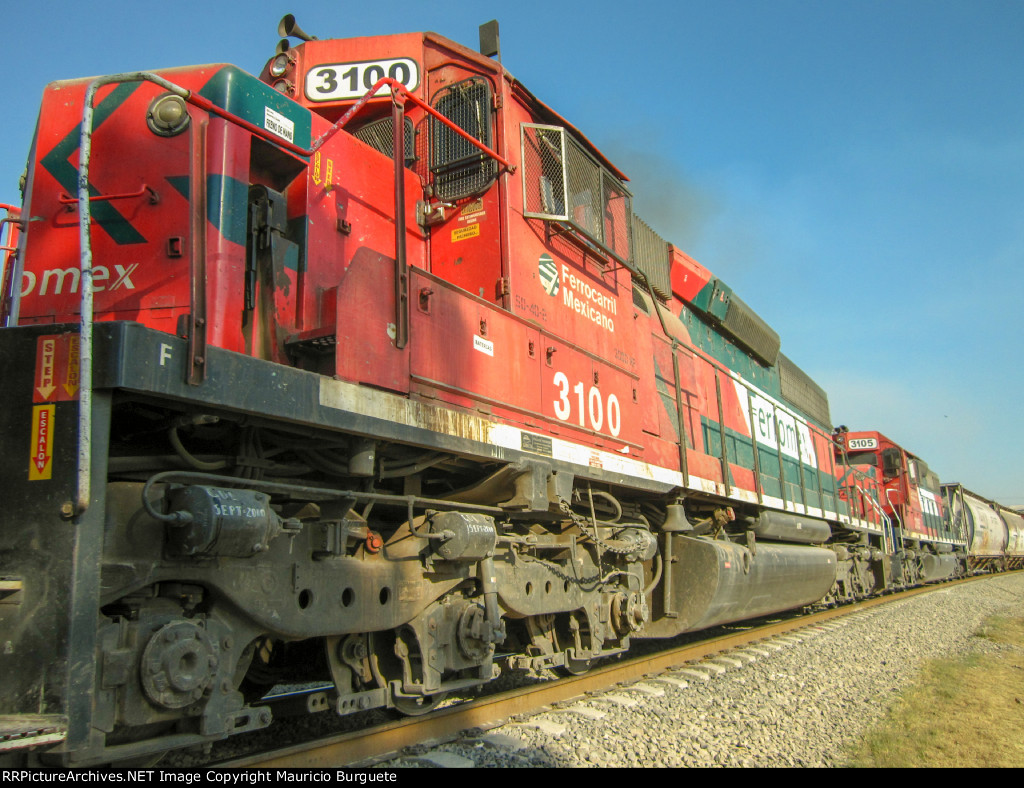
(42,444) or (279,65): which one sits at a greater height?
(279,65)

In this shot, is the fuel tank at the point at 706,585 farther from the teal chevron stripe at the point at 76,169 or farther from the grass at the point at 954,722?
the teal chevron stripe at the point at 76,169

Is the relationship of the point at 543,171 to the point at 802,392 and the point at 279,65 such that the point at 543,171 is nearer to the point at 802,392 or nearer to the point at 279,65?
the point at 279,65

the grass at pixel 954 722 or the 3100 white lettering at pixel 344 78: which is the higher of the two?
the 3100 white lettering at pixel 344 78

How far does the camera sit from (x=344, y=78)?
4645 mm

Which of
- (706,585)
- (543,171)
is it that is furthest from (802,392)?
(543,171)

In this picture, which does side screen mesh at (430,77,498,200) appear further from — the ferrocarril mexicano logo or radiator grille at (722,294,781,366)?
radiator grille at (722,294,781,366)

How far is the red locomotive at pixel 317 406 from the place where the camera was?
7.68 feet

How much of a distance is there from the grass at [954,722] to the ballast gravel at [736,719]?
14 cm

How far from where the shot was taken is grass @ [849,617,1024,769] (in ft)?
12.6

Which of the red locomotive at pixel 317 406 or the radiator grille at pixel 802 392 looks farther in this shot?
the radiator grille at pixel 802 392

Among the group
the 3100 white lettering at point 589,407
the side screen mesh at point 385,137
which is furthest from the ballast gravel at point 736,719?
the side screen mesh at point 385,137

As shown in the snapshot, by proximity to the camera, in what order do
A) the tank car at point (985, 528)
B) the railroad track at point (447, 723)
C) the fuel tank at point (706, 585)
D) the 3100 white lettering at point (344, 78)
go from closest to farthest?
the railroad track at point (447, 723)
the 3100 white lettering at point (344, 78)
the fuel tank at point (706, 585)
the tank car at point (985, 528)

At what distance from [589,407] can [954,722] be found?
3.03 metres

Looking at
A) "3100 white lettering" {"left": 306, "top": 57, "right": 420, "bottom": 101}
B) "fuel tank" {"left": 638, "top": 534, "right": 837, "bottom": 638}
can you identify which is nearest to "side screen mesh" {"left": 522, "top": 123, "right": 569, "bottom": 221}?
"3100 white lettering" {"left": 306, "top": 57, "right": 420, "bottom": 101}
